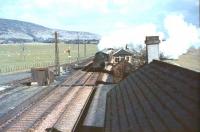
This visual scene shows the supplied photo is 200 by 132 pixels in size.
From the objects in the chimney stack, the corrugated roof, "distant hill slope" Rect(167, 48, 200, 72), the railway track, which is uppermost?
the chimney stack

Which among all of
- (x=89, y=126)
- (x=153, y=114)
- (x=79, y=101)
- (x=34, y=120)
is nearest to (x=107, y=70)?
(x=79, y=101)

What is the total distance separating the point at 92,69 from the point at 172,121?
170ft

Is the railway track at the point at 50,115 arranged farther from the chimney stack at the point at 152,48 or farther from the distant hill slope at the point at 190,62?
the distant hill slope at the point at 190,62

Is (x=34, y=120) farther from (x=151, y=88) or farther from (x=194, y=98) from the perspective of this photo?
(x=194, y=98)

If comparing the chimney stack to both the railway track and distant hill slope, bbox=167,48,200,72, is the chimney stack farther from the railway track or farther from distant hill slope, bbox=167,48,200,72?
the railway track

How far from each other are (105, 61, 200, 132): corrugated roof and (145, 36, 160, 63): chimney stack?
7010 mm

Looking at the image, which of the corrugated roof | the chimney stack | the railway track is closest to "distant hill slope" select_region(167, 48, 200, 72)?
the corrugated roof

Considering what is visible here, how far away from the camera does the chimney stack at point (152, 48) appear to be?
2177cm

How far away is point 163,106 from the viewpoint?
9.86 meters

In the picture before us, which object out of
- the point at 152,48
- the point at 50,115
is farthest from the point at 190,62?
the point at 50,115

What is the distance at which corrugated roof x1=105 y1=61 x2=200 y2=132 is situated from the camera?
7879mm

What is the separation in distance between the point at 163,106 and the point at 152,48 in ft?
41.3

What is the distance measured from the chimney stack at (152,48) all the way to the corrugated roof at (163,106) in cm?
701

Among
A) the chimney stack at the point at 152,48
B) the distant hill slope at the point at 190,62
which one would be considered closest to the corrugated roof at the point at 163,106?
the distant hill slope at the point at 190,62
